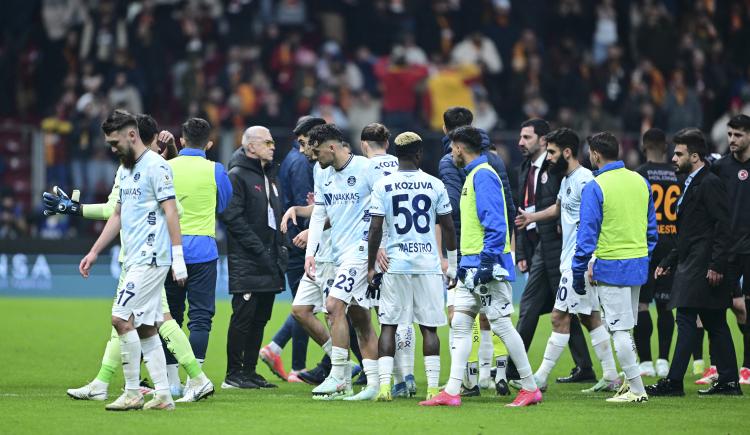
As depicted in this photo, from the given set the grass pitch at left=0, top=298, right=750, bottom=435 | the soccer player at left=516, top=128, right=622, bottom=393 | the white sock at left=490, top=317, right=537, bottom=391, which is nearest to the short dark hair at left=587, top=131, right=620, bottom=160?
the soccer player at left=516, top=128, right=622, bottom=393

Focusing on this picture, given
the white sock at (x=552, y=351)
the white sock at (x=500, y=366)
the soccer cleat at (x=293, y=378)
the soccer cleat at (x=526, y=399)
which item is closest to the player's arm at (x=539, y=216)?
the white sock at (x=552, y=351)

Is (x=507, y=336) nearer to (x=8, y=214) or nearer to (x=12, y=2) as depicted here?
(x=8, y=214)

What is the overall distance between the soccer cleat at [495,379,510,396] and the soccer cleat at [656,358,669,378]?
8.11 feet

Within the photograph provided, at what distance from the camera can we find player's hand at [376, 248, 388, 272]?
1127cm

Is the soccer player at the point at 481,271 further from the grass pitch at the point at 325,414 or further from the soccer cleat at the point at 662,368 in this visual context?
the soccer cleat at the point at 662,368

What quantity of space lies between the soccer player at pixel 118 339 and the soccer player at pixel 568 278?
3.16 metres

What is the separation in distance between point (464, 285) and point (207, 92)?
53.5 feet

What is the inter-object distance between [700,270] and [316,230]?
3528mm

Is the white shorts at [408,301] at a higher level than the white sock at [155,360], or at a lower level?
higher

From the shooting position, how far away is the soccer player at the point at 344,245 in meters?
11.5

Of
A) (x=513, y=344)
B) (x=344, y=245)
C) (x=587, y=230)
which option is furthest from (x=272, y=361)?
(x=587, y=230)

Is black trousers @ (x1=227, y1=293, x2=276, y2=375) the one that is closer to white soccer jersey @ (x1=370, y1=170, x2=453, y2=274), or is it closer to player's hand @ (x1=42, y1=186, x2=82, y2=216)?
player's hand @ (x1=42, y1=186, x2=82, y2=216)

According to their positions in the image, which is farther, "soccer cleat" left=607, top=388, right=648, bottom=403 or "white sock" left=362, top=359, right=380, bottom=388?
"white sock" left=362, top=359, right=380, bottom=388

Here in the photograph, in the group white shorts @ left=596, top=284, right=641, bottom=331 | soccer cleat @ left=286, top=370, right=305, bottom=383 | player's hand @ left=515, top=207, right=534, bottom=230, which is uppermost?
player's hand @ left=515, top=207, right=534, bottom=230
